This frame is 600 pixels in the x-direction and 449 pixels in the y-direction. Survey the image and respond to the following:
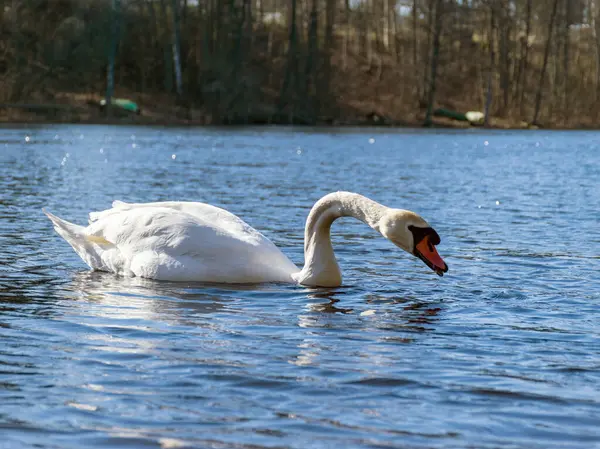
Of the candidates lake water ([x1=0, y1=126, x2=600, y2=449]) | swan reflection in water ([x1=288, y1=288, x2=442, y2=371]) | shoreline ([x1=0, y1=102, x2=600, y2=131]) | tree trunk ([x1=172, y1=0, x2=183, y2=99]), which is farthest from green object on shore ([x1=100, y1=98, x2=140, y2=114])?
swan reflection in water ([x1=288, y1=288, x2=442, y2=371])

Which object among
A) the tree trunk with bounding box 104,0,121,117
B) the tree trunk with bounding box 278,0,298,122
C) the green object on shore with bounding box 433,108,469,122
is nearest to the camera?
the tree trunk with bounding box 104,0,121,117

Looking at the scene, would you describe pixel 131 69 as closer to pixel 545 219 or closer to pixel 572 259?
pixel 545 219

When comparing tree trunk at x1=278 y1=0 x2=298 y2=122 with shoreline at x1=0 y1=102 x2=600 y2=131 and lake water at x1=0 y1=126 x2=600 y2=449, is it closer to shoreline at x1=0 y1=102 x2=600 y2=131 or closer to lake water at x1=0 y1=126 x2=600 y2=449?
shoreline at x1=0 y1=102 x2=600 y2=131

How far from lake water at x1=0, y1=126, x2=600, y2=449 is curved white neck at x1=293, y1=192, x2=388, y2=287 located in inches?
7.9

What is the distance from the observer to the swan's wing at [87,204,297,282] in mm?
10070

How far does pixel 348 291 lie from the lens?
33.4 ft

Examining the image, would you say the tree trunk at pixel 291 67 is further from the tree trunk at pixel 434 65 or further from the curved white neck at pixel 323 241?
the curved white neck at pixel 323 241

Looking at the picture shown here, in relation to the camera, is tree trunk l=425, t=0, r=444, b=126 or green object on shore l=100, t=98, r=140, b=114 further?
tree trunk l=425, t=0, r=444, b=126

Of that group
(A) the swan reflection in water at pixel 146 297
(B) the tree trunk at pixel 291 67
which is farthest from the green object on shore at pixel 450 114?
(A) the swan reflection in water at pixel 146 297

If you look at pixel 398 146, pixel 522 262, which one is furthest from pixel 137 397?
pixel 398 146

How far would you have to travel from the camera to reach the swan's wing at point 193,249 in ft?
33.0

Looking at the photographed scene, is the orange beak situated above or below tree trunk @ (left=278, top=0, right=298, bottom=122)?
below

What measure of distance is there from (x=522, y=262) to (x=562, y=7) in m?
85.0

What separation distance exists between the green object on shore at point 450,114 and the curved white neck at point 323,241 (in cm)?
6565
